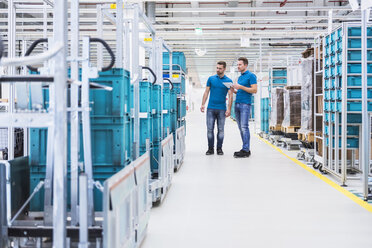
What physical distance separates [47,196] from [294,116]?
7.74 m

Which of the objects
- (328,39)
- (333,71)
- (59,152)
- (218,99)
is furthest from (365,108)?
(218,99)

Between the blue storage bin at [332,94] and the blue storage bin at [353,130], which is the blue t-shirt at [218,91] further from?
the blue storage bin at [353,130]

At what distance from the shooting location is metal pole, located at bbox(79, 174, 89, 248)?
2.15m

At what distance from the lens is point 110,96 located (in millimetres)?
2730

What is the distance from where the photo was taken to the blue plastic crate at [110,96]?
2711mm

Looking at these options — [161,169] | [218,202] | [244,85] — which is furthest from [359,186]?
[244,85]

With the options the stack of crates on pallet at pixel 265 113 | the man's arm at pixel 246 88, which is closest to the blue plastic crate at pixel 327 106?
the man's arm at pixel 246 88

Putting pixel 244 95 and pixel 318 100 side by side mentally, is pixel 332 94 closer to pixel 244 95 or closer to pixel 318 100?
pixel 318 100

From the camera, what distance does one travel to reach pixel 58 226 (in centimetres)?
201

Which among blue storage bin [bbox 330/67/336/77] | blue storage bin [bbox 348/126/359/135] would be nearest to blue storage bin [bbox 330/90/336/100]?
blue storage bin [bbox 330/67/336/77]

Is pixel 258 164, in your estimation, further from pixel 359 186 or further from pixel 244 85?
pixel 359 186

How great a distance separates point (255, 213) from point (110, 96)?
2.16 m

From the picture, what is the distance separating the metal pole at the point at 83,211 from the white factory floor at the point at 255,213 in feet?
3.46

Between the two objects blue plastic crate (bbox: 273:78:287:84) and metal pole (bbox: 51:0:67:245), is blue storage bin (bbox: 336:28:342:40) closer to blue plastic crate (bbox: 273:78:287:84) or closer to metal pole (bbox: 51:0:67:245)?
metal pole (bbox: 51:0:67:245)
